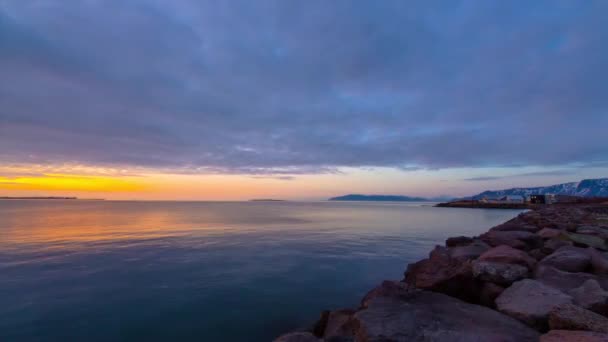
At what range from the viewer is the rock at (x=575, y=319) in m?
3.99

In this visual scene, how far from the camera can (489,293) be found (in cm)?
654

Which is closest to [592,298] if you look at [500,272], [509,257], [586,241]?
[500,272]

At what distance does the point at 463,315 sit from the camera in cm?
490

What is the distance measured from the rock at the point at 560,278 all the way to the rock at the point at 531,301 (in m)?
1.30

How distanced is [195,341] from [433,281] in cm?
641

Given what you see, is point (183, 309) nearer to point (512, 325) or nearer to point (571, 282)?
point (512, 325)

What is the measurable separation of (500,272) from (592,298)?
1933 mm

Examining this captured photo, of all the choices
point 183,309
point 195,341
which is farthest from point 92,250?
point 195,341

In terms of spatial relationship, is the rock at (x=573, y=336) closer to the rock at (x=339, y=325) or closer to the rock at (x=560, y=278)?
the rock at (x=339, y=325)

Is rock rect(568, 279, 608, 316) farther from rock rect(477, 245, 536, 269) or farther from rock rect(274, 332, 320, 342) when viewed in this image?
rock rect(274, 332, 320, 342)

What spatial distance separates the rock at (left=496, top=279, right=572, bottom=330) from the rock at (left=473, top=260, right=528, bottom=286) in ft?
2.95

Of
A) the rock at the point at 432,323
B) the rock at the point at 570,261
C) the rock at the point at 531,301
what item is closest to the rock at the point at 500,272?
the rock at the point at 531,301

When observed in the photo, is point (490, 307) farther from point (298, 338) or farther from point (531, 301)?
point (298, 338)

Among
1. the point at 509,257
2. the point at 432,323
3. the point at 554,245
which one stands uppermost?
the point at 509,257
